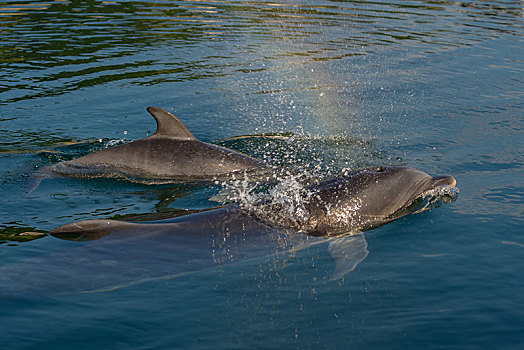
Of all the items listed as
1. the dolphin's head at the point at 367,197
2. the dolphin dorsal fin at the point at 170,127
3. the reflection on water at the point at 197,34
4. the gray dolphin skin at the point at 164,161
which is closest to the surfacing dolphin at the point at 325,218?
A: the dolphin's head at the point at 367,197

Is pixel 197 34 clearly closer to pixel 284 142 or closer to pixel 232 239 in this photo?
→ pixel 284 142

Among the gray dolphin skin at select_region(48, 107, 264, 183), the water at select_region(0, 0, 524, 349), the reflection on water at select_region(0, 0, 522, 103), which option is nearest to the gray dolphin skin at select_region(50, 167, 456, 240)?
the water at select_region(0, 0, 524, 349)

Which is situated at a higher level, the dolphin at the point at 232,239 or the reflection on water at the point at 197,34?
the reflection on water at the point at 197,34

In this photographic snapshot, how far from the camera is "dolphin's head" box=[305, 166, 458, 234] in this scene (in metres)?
7.92

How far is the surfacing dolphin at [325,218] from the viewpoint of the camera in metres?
7.15

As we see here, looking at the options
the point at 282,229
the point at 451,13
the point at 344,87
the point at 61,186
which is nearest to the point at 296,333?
the point at 282,229

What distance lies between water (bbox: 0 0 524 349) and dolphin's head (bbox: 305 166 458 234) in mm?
262

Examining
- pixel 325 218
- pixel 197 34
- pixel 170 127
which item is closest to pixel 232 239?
pixel 325 218

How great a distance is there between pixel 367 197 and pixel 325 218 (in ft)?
2.24

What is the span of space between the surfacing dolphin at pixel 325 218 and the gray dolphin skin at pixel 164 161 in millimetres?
2488

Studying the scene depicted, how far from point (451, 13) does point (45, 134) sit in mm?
22721

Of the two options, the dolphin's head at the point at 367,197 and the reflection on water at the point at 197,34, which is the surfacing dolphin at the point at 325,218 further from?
the reflection on water at the point at 197,34

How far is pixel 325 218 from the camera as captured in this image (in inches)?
311

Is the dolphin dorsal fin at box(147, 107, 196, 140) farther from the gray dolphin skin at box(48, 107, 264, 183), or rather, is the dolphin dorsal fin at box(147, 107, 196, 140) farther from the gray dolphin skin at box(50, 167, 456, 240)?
the gray dolphin skin at box(50, 167, 456, 240)
